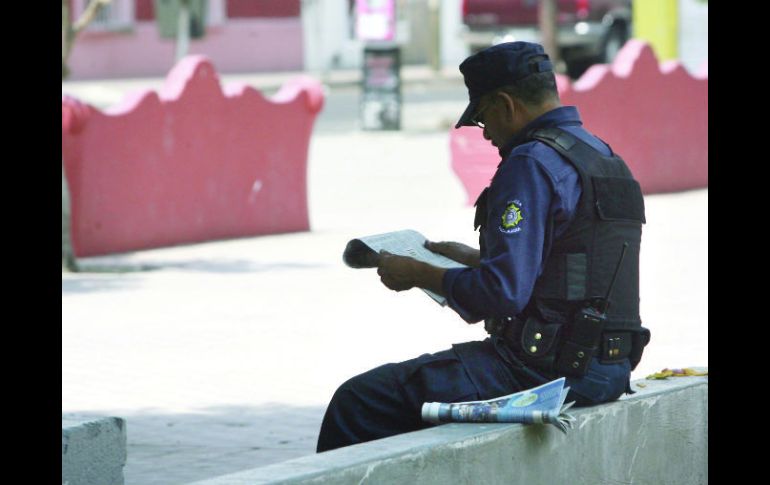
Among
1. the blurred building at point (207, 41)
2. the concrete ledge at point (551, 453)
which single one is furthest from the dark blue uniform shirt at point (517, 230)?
the blurred building at point (207, 41)

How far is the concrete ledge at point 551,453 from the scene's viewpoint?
4.19 m

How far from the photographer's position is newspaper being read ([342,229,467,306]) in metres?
4.71

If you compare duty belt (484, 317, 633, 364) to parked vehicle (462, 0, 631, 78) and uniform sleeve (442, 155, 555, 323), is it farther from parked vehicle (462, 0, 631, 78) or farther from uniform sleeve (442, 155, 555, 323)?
parked vehicle (462, 0, 631, 78)

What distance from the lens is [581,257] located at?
4.61 m

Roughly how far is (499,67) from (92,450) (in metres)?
1.53

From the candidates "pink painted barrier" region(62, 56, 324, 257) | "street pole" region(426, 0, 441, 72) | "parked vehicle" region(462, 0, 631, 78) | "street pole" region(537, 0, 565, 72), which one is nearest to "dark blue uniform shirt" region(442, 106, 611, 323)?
"pink painted barrier" region(62, 56, 324, 257)

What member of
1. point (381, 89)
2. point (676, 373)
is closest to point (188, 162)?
point (676, 373)

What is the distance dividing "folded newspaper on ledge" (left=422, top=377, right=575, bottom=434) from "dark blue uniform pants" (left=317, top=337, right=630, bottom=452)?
5 cm

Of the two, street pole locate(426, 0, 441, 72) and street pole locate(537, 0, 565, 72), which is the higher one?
street pole locate(537, 0, 565, 72)

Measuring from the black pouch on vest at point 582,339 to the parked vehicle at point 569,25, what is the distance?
84.5 feet

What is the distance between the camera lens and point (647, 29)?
20.5m

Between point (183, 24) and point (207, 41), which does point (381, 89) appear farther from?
point (207, 41)

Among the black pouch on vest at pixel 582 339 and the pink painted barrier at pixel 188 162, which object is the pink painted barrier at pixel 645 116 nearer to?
the pink painted barrier at pixel 188 162
